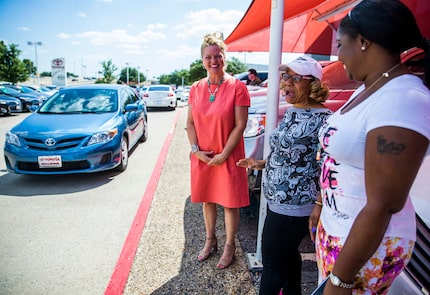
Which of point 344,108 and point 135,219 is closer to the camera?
point 344,108

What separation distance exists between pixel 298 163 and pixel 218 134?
2.99 ft

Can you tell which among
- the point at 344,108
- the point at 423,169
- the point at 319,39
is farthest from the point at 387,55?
the point at 319,39

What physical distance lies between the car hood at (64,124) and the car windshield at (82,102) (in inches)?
9.2

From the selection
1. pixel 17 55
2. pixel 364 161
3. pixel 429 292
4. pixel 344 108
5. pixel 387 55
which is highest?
pixel 17 55

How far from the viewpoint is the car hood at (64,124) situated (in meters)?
4.69

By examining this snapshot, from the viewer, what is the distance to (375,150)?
0.89 m

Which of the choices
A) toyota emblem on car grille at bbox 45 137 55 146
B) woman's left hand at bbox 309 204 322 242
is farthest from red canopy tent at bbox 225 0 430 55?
toyota emblem on car grille at bbox 45 137 55 146

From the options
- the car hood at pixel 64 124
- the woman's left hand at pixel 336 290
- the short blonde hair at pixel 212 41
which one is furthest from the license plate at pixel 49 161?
the woman's left hand at pixel 336 290

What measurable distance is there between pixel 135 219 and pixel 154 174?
1800mm

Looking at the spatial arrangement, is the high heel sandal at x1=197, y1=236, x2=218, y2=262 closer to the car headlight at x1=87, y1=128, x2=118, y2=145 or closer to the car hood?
the car headlight at x1=87, y1=128, x2=118, y2=145

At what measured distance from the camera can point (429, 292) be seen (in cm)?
118

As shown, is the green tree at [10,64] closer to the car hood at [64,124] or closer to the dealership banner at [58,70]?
the dealership banner at [58,70]

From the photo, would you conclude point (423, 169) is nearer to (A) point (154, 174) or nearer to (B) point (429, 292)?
(B) point (429, 292)

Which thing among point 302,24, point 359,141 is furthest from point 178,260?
point 302,24
